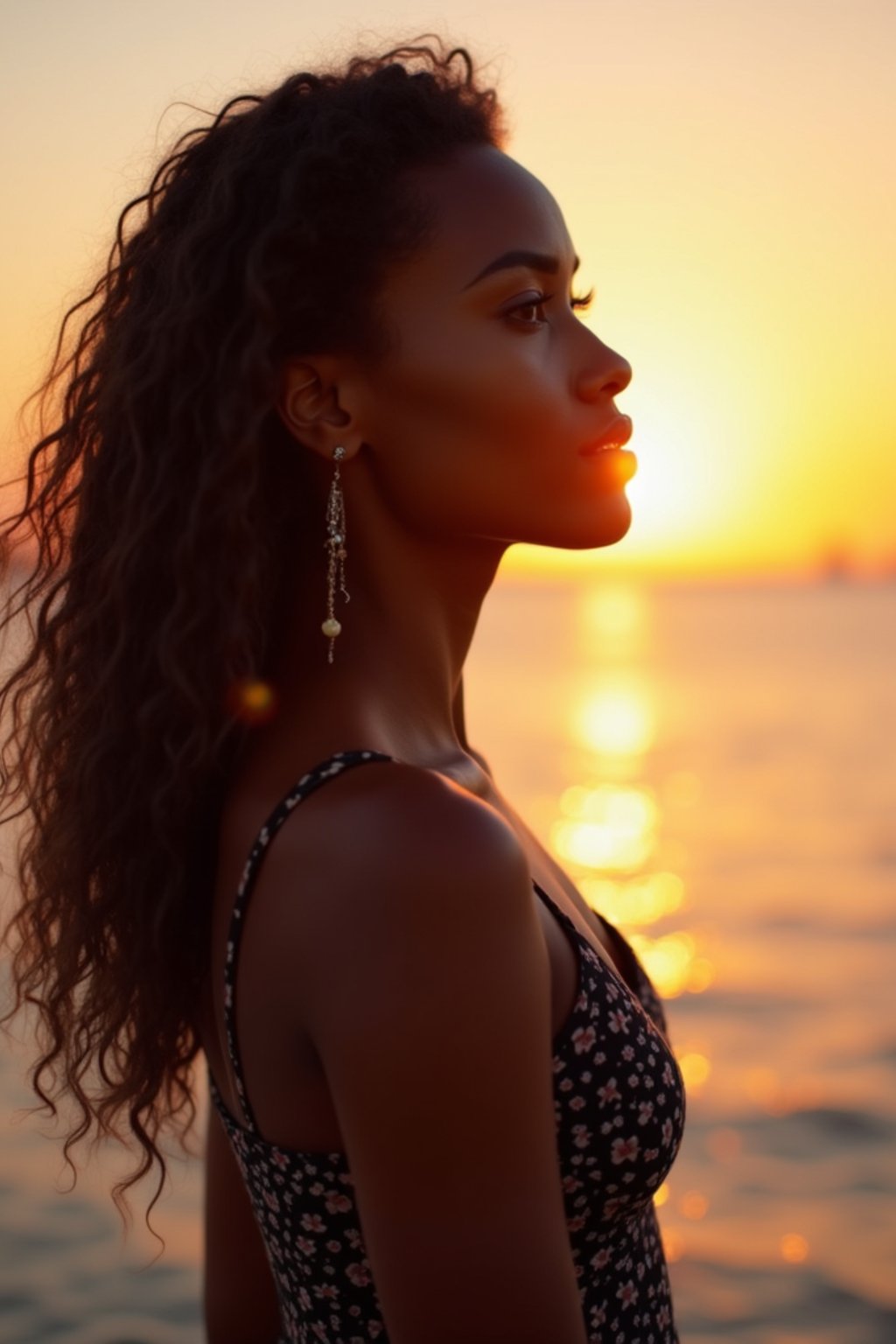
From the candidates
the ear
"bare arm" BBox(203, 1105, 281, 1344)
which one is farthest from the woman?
"bare arm" BBox(203, 1105, 281, 1344)

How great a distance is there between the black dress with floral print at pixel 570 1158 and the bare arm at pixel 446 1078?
0.66 ft

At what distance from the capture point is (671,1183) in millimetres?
6371

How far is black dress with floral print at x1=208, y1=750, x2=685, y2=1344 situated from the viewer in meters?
1.70

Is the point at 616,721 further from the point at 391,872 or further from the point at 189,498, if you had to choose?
the point at 391,872

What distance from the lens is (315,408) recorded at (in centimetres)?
193

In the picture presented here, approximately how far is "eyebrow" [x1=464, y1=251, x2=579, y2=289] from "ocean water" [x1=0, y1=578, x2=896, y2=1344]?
2842 millimetres

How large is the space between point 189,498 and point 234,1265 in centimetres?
134

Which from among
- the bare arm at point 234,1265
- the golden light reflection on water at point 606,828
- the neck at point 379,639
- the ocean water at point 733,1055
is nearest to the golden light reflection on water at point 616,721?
the ocean water at point 733,1055

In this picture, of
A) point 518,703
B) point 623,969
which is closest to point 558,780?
point 518,703

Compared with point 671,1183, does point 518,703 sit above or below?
above

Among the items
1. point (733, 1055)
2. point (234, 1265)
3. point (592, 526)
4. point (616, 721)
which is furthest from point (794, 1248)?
point (616, 721)

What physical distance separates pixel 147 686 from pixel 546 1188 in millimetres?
872

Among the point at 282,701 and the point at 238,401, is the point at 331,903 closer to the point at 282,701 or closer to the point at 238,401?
the point at 282,701

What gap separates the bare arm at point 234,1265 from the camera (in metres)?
2.37
